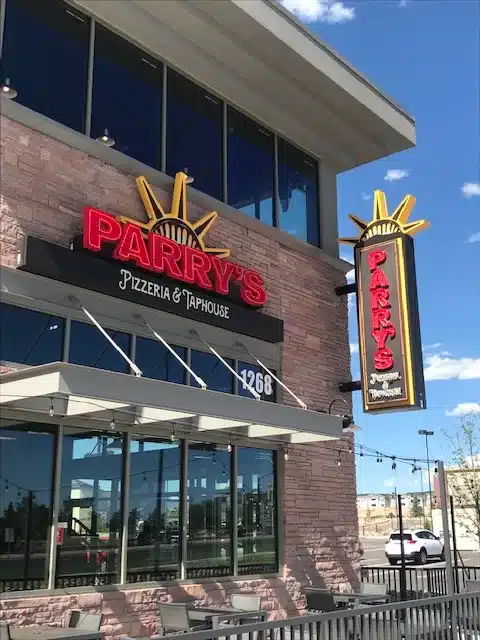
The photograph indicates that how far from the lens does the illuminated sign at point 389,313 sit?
493 inches

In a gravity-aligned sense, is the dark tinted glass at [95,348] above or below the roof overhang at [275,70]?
below

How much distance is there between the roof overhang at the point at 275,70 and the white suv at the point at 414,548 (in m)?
21.9

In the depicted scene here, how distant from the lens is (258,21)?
11.6m

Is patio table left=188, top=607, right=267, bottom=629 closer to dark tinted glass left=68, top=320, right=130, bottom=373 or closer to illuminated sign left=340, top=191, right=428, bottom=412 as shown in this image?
dark tinted glass left=68, top=320, right=130, bottom=373

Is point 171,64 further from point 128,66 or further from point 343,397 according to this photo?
point 343,397

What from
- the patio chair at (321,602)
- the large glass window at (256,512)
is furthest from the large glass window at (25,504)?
the patio chair at (321,602)

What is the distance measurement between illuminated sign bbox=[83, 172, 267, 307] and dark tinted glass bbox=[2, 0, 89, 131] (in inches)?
58.7

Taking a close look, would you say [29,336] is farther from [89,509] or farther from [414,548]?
[414,548]

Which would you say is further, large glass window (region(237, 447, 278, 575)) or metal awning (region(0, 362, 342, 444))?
Result: large glass window (region(237, 447, 278, 575))

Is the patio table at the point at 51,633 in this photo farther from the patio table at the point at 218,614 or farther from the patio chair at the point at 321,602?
the patio chair at the point at 321,602

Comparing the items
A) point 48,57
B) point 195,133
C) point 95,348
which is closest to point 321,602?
point 95,348

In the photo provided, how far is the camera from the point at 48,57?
10141mm

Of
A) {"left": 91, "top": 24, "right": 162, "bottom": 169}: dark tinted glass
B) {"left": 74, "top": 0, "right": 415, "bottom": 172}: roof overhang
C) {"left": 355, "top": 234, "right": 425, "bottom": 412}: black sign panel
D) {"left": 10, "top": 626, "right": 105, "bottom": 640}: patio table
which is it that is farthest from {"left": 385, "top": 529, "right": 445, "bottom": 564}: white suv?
{"left": 10, "top": 626, "right": 105, "bottom": 640}: patio table

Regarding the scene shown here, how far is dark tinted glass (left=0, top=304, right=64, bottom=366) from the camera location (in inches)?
349
